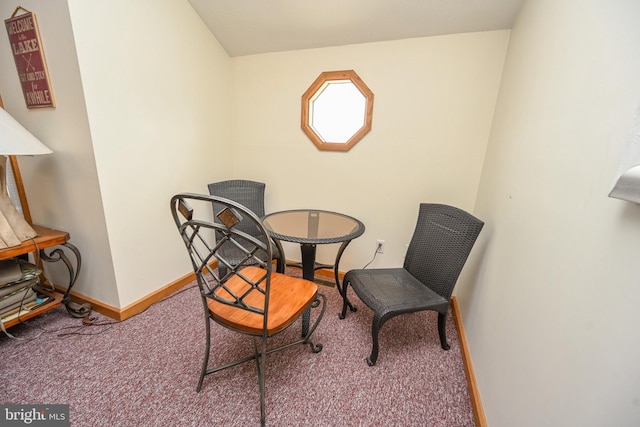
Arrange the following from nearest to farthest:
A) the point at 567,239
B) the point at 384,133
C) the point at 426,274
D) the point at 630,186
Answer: the point at 630,186
the point at 567,239
the point at 426,274
the point at 384,133

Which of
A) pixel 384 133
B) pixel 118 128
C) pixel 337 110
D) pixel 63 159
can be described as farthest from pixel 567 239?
pixel 63 159

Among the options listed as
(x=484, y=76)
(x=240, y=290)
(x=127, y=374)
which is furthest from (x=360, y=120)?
(x=127, y=374)

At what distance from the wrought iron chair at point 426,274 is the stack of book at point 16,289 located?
6.86ft

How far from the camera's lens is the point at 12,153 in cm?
129

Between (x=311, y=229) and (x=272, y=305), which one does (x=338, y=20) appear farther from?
(x=272, y=305)

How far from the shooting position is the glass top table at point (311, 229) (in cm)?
154

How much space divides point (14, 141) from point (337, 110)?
2076 mm

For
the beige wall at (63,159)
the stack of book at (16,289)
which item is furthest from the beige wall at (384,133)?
the stack of book at (16,289)

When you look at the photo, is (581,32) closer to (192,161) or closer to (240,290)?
(240,290)

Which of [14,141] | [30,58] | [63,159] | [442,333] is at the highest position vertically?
[30,58]

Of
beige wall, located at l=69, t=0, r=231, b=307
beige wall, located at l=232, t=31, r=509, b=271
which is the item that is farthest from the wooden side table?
beige wall, located at l=232, t=31, r=509, b=271

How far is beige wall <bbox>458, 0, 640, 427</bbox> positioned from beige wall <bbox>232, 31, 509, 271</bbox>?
469 millimetres

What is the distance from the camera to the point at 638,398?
49cm

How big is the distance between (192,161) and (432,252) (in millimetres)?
2048
